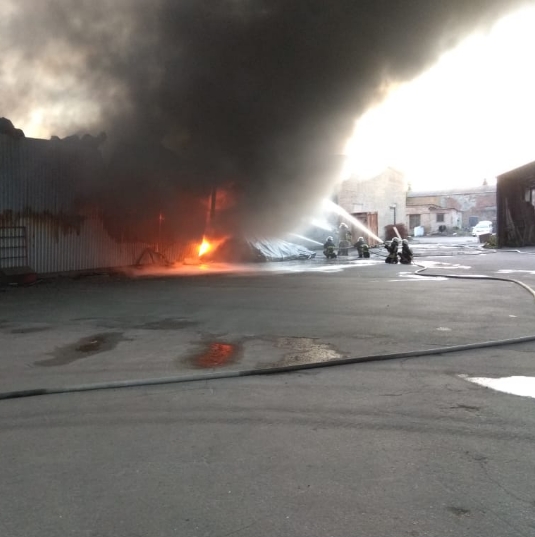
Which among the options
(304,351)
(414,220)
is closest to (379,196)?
(414,220)

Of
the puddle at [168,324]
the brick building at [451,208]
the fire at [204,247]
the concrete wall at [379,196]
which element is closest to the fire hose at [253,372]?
the puddle at [168,324]

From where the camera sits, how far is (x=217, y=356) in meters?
4.99

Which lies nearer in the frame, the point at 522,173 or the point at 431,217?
the point at 522,173

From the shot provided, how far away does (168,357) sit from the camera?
16.3 ft

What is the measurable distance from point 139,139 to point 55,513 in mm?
12619

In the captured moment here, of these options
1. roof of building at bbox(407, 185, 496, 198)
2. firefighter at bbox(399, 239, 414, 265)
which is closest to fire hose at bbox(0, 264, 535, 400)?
firefighter at bbox(399, 239, 414, 265)

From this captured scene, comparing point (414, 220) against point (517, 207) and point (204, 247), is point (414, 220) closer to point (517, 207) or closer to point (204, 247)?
point (517, 207)

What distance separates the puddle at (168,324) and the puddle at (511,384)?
3.57 metres

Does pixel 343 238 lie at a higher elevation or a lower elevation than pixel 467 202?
lower

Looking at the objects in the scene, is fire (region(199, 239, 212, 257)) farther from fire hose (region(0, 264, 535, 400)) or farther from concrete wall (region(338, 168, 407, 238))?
concrete wall (region(338, 168, 407, 238))

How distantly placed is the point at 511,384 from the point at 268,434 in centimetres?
205

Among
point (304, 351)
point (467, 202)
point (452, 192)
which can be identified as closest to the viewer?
point (304, 351)

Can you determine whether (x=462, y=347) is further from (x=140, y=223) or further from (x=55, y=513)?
(x=140, y=223)

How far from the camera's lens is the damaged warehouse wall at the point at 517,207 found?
24375mm
